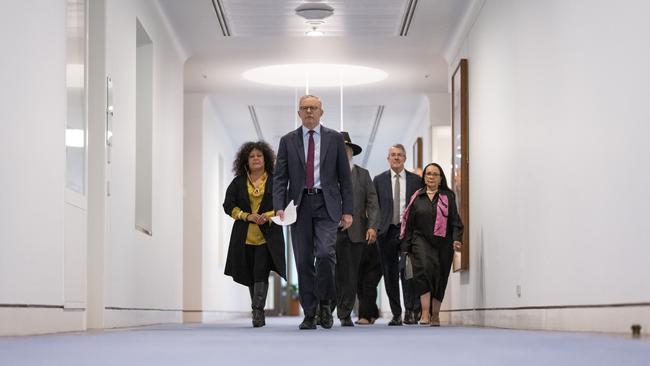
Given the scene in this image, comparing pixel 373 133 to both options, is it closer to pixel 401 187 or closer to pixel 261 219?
pixel 401 187

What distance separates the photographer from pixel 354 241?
8.74 metres

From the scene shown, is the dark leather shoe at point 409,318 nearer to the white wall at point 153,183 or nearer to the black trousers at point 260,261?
the black trousers at point 260,261

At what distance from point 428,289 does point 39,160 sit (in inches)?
156

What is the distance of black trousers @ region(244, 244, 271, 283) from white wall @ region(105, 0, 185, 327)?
1.06 meters

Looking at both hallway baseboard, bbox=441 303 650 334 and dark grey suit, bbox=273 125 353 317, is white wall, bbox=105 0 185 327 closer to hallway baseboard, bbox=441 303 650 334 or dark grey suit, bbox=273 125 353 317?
dark grey suit, bbox=273 125 353 317

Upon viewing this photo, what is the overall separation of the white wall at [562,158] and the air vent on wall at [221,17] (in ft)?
8.19

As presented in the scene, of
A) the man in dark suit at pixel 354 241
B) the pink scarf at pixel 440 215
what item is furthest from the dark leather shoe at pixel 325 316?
the pink scarf at pixel 440 215

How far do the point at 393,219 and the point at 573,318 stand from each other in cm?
388

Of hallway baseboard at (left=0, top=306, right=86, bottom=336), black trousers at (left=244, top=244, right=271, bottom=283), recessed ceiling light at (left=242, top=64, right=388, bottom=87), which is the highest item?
recessed ceiling light at (left=242, top=64, right=388, bottom=87)

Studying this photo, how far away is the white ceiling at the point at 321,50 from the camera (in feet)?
36.6

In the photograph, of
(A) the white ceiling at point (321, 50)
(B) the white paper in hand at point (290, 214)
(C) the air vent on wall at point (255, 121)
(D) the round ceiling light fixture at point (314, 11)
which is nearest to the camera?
(B) the white paper in hand at point (290, 214)

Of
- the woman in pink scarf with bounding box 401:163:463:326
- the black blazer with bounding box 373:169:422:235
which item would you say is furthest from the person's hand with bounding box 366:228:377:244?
the black blazer with bounding box 373:169:422:235

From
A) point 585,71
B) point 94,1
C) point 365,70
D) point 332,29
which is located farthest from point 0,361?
point 365,70

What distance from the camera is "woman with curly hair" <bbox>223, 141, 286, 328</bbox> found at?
815 cm
